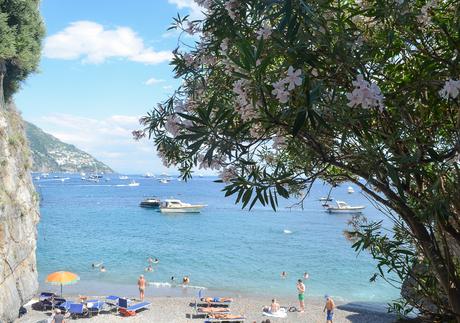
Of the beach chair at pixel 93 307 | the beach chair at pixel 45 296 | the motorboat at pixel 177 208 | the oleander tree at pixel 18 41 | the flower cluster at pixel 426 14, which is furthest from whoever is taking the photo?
the motorboat at pixel 177 208

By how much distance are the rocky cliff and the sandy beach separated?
117 inches

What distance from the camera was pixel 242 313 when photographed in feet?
67.3

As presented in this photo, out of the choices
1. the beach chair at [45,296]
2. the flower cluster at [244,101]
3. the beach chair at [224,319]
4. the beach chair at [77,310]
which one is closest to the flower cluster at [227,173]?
the flower cluster at [244,101]

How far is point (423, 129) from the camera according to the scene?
258 cm

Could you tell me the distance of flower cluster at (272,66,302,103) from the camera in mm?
1929

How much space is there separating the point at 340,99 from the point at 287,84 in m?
0.33

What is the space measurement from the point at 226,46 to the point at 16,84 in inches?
740

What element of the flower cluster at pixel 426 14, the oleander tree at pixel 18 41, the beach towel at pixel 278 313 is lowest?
the beach towel at pixel 278 313

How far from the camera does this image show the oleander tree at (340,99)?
2.12 m

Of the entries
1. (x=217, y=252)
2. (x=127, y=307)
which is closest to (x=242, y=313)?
(x=127, y=307)

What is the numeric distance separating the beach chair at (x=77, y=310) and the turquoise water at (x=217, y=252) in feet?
32.2

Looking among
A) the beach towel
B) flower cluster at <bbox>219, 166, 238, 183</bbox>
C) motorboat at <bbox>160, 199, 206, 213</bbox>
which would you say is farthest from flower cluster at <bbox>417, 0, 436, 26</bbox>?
motorboat at <bbox>160, 199, 206, 213</bbox>

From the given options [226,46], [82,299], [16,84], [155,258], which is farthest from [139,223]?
[226,46]

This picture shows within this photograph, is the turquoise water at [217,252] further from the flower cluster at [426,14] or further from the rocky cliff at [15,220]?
the flower cluster at [426,14]
